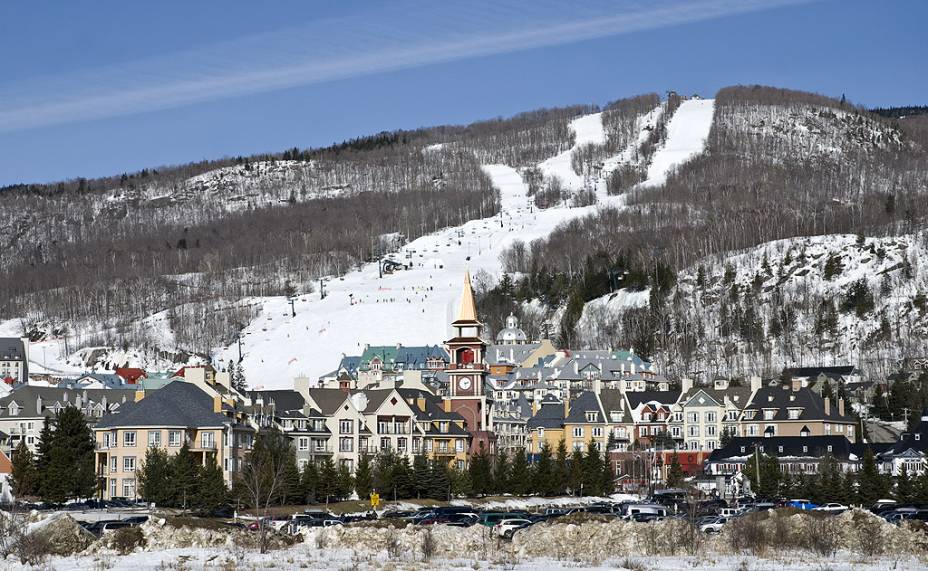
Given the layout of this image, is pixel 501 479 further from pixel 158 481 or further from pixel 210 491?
pixel 210 491

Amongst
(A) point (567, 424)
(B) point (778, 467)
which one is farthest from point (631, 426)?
(B) point (778, 467)

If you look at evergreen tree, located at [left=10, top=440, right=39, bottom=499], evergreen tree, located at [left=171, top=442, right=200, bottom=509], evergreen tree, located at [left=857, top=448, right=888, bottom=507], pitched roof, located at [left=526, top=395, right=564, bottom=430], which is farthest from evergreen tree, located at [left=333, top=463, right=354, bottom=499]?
pitched roof, located at [left=526, top=395, right=564, bottom=430]

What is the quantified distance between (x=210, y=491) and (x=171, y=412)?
15297mm

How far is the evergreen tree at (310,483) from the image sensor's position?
99.9m

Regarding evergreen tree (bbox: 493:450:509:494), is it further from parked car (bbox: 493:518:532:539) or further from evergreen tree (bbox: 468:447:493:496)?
parked car (bbox: 493:518:532:539)

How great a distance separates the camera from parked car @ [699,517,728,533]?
6976cm

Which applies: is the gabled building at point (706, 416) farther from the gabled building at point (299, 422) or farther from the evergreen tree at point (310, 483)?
the evergreen tree at point (310, 483)

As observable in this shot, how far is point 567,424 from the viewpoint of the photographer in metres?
155

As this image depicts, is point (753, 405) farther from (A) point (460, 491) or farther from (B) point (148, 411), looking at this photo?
(B) point (148, 411)

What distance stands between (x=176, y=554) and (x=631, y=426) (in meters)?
104

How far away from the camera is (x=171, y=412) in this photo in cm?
10438

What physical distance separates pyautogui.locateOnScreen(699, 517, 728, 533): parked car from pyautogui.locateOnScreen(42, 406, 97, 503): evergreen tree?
132ft

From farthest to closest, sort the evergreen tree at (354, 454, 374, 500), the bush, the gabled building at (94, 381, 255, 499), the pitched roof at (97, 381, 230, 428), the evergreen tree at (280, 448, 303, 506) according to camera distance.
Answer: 1. the evergreen tree at (354, 454, 374, 500)
2. the pitched roof at (97, 381, 230, 428)
3. the gabled building at (94, 381, 255, 499)
4. the evergreen tree at (280, 448, 303, 506)
5. the bush

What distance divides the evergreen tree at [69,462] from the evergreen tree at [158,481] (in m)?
3.69
